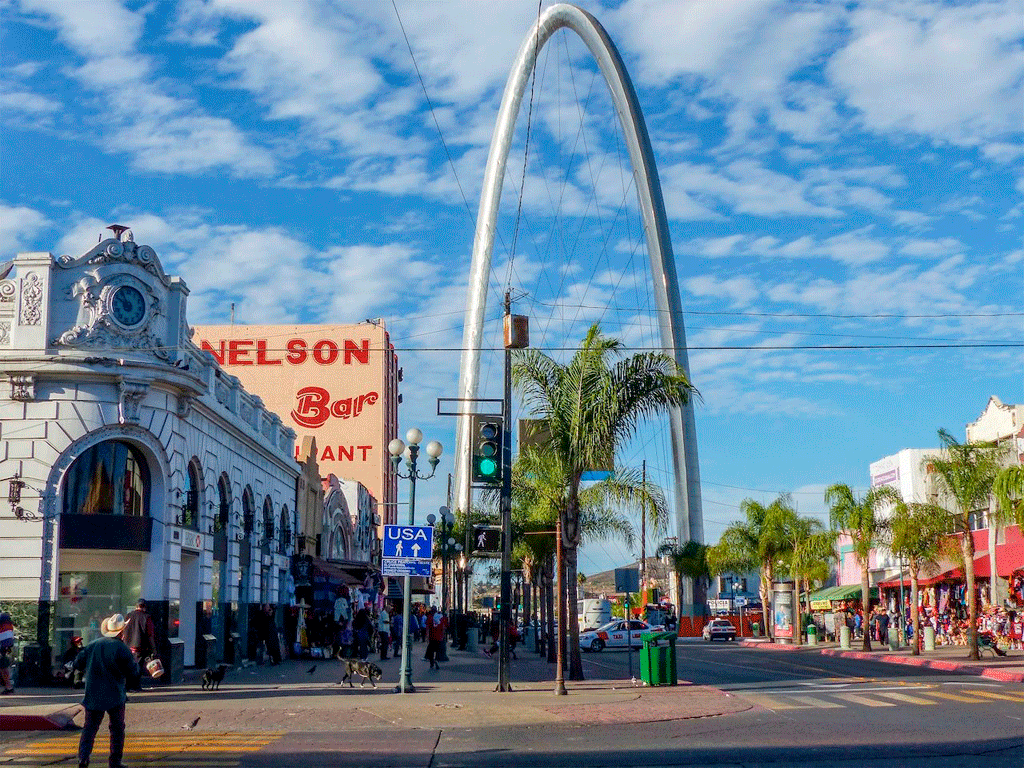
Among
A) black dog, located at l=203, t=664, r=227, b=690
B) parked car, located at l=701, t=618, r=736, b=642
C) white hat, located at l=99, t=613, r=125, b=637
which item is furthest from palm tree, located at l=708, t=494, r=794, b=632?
white hat, located at l=99, t=613, r=125, b=637

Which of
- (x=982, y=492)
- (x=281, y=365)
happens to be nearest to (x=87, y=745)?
(x=982, y=492)

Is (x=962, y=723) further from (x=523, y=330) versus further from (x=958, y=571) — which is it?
(x=958, y=571)

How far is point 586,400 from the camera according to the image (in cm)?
2558

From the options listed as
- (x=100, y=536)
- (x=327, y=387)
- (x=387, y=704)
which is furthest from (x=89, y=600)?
(x=327, y=387)

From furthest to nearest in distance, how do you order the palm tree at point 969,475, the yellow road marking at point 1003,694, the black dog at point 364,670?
the palm tree at point 969,475
the black dog at point 364,670
the yellow road marking at point 1003,694

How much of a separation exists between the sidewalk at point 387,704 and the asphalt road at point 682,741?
0.96 ft

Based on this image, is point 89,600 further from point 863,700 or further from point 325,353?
point 325,353

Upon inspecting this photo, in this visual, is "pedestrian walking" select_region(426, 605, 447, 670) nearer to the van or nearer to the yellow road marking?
the yellow road marking

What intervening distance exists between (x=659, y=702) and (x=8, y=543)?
1381cm

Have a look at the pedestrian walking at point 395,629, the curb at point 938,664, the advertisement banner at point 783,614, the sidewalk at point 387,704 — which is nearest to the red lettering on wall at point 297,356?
the advertisement banner at point 783,614

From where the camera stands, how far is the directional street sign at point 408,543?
2483 centimetres

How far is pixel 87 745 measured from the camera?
1267 cm

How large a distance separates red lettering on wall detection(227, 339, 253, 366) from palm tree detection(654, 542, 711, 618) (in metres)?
34.7

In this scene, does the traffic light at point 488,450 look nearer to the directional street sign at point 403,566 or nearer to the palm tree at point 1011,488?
the directional street sign at point 403,566
